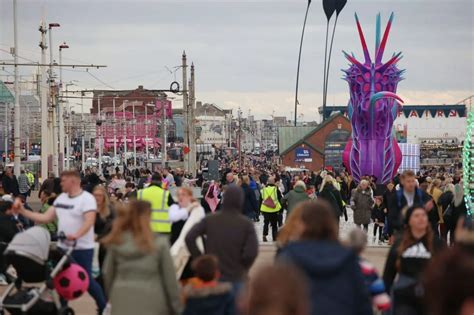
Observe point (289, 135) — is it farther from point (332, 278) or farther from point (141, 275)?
point (332, 278)

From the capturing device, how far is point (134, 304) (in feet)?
28.0

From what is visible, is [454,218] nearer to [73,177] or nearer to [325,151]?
[73,177]

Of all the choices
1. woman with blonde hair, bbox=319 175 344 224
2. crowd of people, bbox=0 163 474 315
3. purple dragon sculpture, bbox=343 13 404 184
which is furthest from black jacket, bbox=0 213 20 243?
purple dragon sculpture, bbox=343 13 404 184

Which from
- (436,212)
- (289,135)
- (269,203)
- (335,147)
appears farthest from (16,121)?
(289,135)

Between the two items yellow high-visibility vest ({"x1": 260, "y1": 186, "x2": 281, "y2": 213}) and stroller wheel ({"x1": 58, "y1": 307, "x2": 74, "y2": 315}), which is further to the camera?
yellow high-visibility vest ({"x1": 260, "y1": 186, "x2": 281, "y2": 213})

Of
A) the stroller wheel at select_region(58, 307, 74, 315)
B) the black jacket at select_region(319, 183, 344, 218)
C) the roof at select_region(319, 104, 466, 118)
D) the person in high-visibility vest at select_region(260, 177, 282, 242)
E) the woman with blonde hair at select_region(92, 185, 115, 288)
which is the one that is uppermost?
the roof at select_region(319, 104, 466, 118)

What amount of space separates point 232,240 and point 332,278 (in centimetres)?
281

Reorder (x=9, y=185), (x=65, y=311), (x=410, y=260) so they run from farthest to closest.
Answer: (x=9, y=185), (x=65, y=311), (x=410, y=260)

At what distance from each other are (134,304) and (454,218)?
11.5 metres

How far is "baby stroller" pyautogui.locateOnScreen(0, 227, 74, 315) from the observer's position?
10547 millimetres

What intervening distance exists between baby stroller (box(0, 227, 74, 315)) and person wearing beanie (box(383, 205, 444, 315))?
10.7ft

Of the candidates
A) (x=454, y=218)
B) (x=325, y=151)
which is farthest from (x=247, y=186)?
(x=325, y=151)

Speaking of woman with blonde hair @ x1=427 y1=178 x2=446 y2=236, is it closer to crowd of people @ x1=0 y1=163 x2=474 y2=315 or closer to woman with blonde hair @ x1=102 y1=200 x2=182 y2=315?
crowd of people @ x1=0 y1=163 x2=474 y2=315

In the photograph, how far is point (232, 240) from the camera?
377 inches
